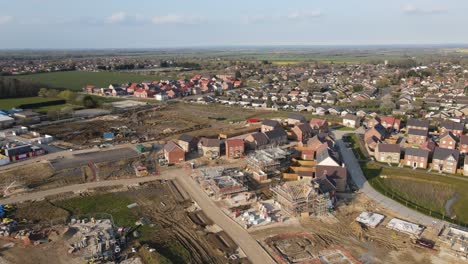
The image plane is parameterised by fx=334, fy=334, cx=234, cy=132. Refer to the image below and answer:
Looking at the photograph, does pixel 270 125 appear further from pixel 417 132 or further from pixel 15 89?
pixel 15 89

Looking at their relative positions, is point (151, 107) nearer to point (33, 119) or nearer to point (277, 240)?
point (33, 119)

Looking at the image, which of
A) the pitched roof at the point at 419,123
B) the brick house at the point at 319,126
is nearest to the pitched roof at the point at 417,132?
the pitched roof at the point at 419,123

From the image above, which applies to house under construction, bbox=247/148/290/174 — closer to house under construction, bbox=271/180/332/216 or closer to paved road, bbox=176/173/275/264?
paved road, bbox=176/173/275/264

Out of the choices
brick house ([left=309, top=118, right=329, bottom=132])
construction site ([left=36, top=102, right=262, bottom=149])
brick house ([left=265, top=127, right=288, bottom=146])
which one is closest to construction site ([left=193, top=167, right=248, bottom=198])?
brick house ([left=265, top=127, right=288, bottom=146])

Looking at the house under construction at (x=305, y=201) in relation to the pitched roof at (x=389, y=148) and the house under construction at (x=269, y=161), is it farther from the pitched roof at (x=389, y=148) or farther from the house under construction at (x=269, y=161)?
the pitched roof at (x=389, y=148)

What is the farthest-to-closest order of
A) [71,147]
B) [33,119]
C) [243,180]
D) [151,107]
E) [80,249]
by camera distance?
[151,107] → [33,119] → [71,147] → [243,180] → [80,249]

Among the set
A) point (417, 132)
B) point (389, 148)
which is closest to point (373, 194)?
point (389, 148)

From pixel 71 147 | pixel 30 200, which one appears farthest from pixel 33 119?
pixel 30 200
